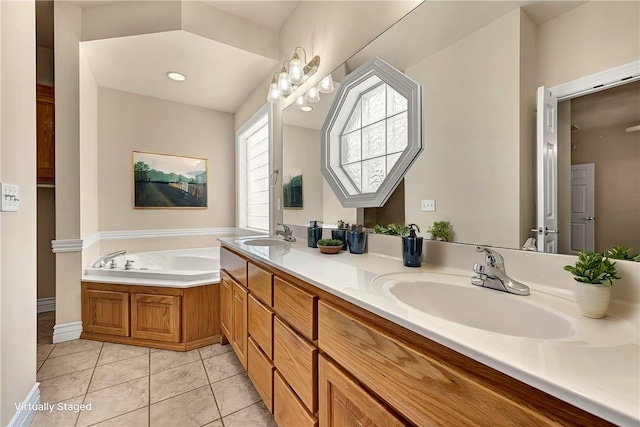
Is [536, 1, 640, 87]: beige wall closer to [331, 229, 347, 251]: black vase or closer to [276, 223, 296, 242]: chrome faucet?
[331, 229, 347, 251]: black vase

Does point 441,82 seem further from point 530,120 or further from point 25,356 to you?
point 25,356

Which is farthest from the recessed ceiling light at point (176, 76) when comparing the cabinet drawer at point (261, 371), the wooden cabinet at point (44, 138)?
the cabinet drawer at point (261, 371)

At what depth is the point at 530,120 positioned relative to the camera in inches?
34.3

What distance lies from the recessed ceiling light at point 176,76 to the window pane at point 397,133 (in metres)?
2.39

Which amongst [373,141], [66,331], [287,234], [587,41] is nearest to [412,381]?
[587,41]

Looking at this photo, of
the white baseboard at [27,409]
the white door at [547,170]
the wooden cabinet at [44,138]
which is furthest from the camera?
the wooden cabinet at [44,138]

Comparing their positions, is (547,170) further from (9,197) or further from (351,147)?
(9,197)

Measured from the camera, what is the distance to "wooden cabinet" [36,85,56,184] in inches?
102

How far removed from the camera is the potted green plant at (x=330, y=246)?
149 cm

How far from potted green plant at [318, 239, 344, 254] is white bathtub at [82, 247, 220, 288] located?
1.17 m

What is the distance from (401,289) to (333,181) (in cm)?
101

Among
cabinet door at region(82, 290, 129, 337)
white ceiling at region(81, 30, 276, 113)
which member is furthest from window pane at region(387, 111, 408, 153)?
cabinet door at region(82, 290, 129, 337)

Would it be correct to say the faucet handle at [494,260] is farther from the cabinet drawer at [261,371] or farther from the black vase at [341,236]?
the cabinet drawer at [261,371]

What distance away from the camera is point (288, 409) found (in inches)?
44.3
